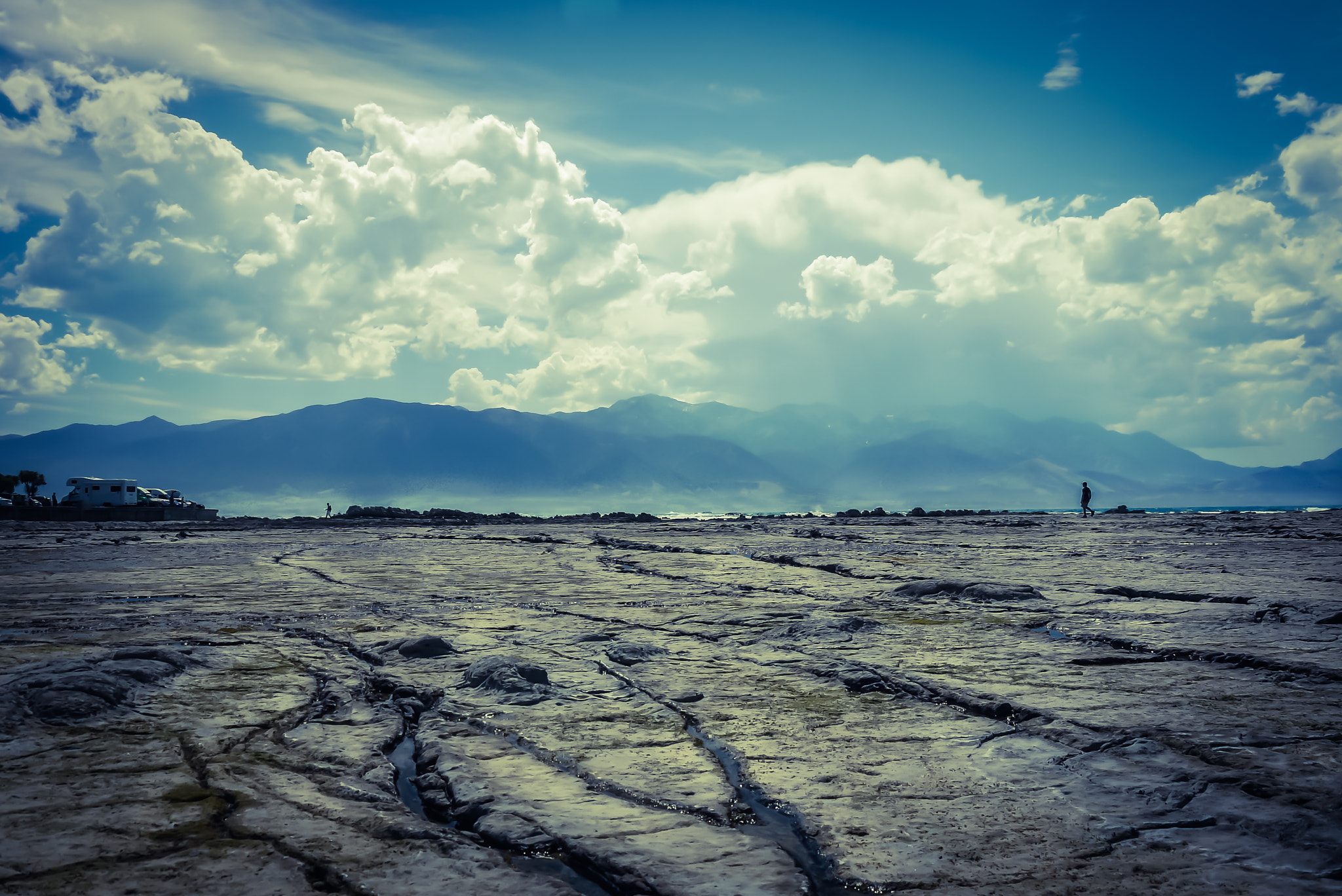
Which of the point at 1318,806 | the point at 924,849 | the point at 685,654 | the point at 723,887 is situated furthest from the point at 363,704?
the point at 1318,806

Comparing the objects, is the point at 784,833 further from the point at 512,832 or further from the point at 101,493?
the point at 101,493

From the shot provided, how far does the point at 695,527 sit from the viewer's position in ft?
98.0

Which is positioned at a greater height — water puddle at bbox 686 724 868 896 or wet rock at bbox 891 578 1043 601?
wet rock at bbox 891 578 1043 601

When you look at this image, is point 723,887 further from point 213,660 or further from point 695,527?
point 695,527

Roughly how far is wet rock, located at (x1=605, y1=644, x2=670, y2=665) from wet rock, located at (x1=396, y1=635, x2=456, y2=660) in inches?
51.8

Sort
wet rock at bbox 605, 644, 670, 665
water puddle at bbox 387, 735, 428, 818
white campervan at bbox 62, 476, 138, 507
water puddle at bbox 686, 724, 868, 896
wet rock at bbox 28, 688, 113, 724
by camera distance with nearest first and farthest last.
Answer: water puddle at bbox 686, 724, 868, 896, water puddle at bbox 387, 735, 428, 818, wet rock at bbox 28, 688, 113, 724, wet rock at bbox 605, 644, 670, 665, white campervan at bbox 62, 476, 138, 507

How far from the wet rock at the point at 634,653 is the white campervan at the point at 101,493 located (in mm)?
47265

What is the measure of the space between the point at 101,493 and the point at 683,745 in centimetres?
5204

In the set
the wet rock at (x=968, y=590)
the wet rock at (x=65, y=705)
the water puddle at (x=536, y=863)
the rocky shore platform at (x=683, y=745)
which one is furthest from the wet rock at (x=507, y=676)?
the wet rock at (x=968, y=590)

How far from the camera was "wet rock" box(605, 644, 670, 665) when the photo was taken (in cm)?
560

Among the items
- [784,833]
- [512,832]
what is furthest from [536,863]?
[784,833]

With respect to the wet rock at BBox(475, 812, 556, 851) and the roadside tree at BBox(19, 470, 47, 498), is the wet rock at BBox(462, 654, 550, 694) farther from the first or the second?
the roadside tree at BBox(19, 470, 47, 498)

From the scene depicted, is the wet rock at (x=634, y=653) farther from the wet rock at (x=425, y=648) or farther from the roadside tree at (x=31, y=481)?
the roadside tree at (x=31, y=481)

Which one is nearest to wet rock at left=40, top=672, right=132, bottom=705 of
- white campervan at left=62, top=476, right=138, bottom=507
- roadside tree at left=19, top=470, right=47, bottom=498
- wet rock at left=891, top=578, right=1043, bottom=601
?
wet rock at left=891, top=578, right=1043, bottom=601
